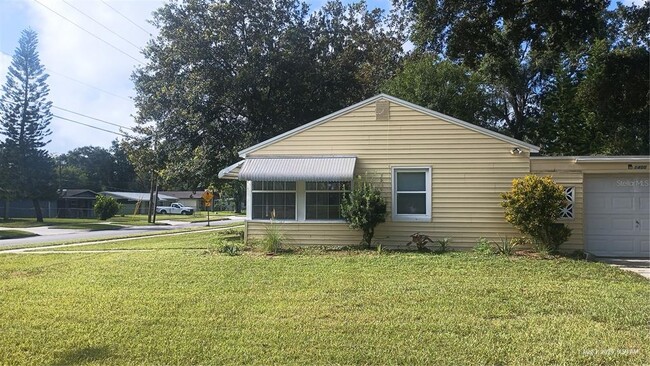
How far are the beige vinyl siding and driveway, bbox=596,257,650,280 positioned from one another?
221 cm

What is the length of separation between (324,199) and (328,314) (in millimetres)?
7520

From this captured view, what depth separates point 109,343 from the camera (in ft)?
16.6

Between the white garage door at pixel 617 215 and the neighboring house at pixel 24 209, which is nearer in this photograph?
the white garage door at pixel 617 215

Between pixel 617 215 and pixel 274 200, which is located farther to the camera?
pixel 274 200

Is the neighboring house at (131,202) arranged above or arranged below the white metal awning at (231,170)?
below

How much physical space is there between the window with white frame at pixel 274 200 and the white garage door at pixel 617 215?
764 cm

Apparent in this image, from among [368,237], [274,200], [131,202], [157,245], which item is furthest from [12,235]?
[131,202]

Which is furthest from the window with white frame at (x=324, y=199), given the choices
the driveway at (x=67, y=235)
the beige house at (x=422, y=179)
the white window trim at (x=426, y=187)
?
the driveway at (x=67, y=235)

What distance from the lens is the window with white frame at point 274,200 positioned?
44.7 feet

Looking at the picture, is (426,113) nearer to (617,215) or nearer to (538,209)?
(538,209)

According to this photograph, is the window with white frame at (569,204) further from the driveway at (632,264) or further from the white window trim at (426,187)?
the white window trim at (426,187)

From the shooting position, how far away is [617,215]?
12242mm

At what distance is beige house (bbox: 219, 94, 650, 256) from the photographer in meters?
12.2

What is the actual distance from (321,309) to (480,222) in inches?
299
